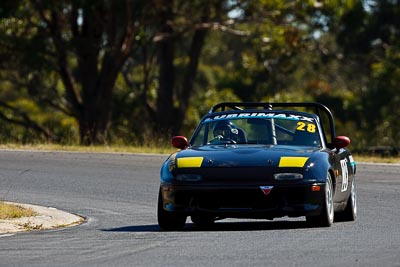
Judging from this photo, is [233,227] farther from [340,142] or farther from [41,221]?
[41,221]

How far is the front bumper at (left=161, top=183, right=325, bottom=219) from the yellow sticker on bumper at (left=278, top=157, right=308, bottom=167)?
22 cm

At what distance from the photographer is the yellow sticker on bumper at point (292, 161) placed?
12.5 m

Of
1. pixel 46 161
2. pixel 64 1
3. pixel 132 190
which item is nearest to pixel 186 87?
pixel 64 1

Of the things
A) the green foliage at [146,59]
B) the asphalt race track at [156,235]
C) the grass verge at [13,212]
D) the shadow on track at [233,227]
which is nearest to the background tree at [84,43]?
the green foliage at [146,59]

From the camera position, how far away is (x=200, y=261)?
9.71m

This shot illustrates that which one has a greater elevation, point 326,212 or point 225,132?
point 225,132

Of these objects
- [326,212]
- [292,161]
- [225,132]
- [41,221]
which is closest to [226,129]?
[225,132]

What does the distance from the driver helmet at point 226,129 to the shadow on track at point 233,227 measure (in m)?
0.99

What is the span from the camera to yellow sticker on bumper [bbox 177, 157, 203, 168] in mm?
12695

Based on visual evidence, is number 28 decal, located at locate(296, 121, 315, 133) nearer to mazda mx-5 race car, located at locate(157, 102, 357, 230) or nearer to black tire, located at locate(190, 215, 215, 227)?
mazda mx-5 race car, located at locate(157, 102, 357, 230)

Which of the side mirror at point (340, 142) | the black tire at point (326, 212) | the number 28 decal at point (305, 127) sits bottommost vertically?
the black tire at point (326, 212)

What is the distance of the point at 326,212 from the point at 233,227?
1.13 m

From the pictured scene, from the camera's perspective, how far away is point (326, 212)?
12.7 meters

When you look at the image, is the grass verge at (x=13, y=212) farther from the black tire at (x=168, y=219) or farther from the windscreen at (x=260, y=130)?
the windscreen at (x=260, y=130)
